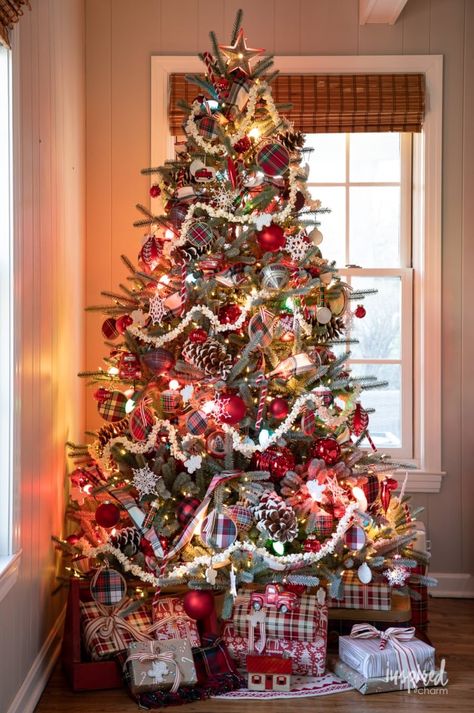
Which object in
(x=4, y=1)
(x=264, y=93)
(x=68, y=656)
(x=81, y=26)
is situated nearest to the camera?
(x=4, y=1)

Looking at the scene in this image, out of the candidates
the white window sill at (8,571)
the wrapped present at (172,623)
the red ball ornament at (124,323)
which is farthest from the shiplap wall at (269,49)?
the white window sill at (8,571)

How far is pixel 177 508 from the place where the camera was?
10.7 feet

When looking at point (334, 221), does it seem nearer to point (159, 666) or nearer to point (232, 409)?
point (232, 409)

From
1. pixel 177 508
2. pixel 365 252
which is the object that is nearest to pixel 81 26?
pixel 365 252

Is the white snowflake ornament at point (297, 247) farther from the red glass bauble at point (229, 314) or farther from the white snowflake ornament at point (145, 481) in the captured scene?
the white snowflake ornament at point (145, 481)

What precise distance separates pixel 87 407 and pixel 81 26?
5.79ft

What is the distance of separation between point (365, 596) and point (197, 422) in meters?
0.93

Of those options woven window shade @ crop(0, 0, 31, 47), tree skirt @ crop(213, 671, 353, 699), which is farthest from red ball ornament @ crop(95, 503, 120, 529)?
woven window shade @ crop(0, 0, 31, 47)

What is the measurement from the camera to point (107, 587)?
10.6ft

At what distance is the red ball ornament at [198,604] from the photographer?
316cm

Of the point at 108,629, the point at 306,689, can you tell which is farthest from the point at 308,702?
the point at 108,629

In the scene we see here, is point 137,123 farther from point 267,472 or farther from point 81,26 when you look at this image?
A: point 267,472

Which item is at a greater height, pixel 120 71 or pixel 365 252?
pixel 120 71

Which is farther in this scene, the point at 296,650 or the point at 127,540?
the point at 127,540
